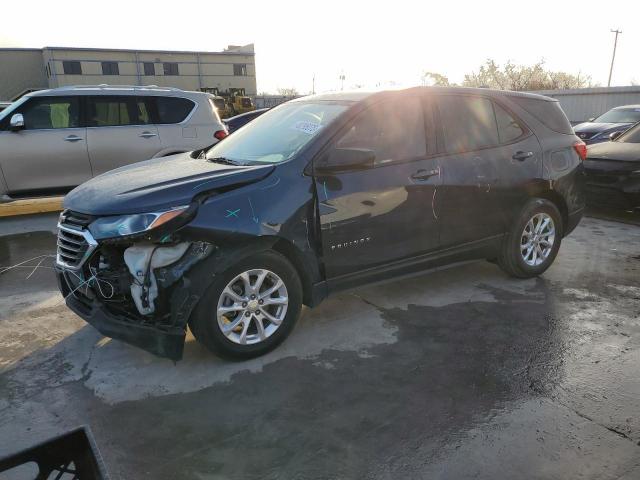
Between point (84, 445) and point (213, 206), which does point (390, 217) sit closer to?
point (213, 206)

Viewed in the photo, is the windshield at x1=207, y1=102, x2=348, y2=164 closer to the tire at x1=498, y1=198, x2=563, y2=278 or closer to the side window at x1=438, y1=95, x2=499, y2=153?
the side window at x1=438, y1=95, x2=499, y2=153

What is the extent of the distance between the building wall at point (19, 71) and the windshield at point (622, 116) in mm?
50547

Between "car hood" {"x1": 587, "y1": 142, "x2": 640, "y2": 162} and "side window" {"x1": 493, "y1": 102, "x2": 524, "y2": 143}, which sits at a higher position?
"side window" {"x1": 493, "y1": 102, "x2": 524, "y2": 143}

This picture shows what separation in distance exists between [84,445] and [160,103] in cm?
727

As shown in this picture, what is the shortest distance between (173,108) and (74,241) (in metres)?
5.33

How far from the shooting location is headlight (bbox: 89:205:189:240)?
9.77 ft

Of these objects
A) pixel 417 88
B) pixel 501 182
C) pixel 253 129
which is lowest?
pixel 501 182

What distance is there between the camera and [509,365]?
11.0 ft

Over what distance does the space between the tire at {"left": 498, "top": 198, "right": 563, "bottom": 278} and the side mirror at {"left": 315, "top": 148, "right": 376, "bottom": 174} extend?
191cm

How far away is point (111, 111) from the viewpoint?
7754mm

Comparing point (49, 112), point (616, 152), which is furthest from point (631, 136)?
point (49, 112)

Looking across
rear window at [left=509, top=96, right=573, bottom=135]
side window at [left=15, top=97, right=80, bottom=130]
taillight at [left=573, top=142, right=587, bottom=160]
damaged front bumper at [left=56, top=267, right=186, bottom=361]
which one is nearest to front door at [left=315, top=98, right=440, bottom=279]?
damaged front bumper at [left=56, top=267, right=186, bottom=361]

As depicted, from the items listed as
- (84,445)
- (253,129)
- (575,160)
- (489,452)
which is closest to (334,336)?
(489,452)

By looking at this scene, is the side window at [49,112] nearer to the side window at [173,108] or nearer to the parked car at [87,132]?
the parked car at [87,132]
